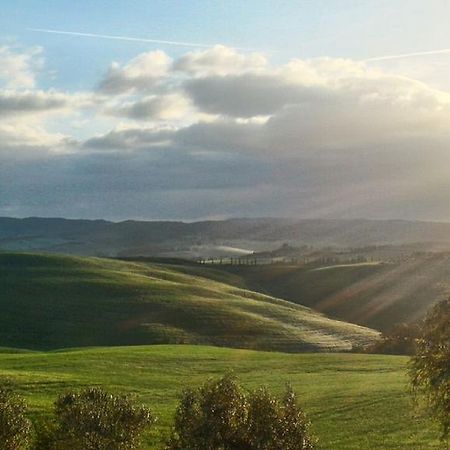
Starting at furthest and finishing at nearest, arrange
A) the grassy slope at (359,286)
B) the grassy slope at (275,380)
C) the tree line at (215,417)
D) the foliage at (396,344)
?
the grassy slope at (359,286)
the foliage at (396,344)
the grassy slope at (275,380)
the tree line at (215,417)

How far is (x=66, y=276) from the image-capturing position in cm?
13150

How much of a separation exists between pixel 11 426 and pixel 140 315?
7995 cm

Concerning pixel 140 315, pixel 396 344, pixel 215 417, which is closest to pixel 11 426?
pixel 215 417

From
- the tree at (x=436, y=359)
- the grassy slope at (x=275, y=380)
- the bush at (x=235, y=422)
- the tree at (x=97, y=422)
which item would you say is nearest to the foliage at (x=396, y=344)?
the grassy slope at (x=275, y=380)

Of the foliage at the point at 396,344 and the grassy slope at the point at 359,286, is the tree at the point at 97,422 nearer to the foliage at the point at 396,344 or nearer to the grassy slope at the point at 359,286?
the foliage at the point at 396,344

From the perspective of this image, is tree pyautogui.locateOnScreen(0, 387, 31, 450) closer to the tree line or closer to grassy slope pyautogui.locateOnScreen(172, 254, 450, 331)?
the tree line

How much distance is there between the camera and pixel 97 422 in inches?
1055

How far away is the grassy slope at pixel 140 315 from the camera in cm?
9569

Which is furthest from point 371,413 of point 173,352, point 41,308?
point 41,308

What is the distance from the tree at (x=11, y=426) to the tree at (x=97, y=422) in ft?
4.07

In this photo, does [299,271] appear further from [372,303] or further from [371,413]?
[371,413]

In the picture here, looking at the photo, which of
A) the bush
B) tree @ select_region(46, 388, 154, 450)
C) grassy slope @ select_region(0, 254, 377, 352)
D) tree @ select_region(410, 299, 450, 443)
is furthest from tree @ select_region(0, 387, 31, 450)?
grassy slope @ select_region(0, 254, 377, 352)

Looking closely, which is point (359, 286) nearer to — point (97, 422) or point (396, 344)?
point (396, 344)

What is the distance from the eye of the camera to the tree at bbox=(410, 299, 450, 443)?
22.5 metres
